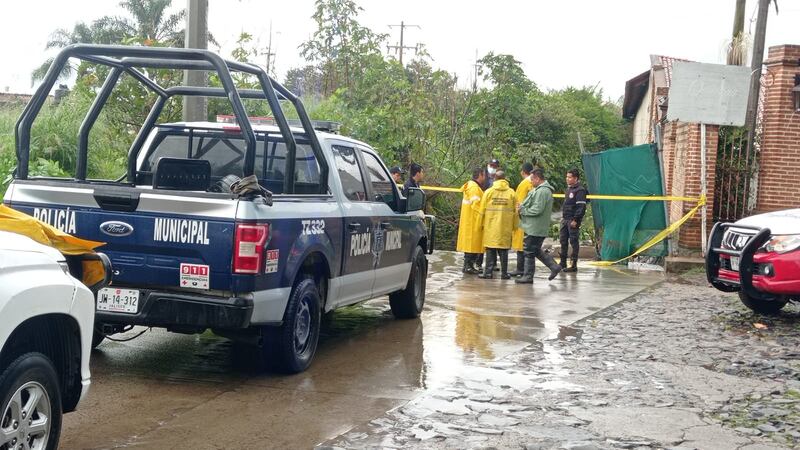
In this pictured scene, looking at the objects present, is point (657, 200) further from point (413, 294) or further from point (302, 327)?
point (302, 327)

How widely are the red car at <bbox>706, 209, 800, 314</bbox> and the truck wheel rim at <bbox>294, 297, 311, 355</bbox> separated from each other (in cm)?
508

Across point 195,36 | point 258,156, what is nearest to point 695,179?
point 195,36

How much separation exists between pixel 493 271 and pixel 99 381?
960cm

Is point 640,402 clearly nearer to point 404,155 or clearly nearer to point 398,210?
point 398,210

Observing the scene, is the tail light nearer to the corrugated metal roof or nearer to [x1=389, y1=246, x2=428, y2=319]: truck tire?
[x1=389, y1=246, x2=428, y2=319]: truck tire

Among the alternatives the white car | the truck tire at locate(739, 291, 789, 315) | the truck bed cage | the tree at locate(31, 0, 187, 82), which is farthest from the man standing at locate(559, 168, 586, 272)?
the tree at locate(31, 0, 187, 82)

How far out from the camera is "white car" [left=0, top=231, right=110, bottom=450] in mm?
4152

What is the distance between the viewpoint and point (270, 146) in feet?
27.4

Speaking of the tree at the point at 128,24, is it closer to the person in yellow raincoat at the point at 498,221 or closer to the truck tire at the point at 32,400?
the person in yellow raincoat at the point at 498,221

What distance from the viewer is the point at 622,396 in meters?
7.04

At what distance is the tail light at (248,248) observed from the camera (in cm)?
655

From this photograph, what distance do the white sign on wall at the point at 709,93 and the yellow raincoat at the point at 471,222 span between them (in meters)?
3.91

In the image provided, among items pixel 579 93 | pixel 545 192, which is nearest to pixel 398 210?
pixel 545 192

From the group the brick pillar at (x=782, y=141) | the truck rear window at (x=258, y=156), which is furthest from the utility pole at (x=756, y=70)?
the truck rear window at (x=258, y=156)
